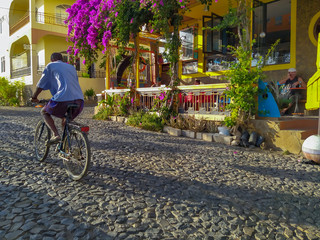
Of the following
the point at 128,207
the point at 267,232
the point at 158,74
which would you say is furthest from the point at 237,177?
the point at 158,74

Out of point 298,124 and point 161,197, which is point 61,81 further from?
point 298,124

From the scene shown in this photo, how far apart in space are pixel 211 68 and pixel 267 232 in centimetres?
849

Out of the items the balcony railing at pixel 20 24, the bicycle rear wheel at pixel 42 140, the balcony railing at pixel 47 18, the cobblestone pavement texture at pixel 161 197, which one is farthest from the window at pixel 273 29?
the balcony railing at pixel 20 24

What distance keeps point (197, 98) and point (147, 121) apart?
159cm

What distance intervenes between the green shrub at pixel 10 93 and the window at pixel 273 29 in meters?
14.0

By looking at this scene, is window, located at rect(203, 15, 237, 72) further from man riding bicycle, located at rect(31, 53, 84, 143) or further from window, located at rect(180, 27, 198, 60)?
man riding bicycle, located at rect(31, 53, 84, 143)

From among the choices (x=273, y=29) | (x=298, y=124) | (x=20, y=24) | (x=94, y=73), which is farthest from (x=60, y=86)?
(x=20, y=24)

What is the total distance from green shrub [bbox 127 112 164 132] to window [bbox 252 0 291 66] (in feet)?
13.1

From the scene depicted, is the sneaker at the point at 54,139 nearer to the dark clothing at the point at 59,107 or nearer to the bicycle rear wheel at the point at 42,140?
the bicycle rear wheel at the point at 42,140

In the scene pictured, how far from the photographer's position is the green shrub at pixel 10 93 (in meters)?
15.9

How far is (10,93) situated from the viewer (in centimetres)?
1634

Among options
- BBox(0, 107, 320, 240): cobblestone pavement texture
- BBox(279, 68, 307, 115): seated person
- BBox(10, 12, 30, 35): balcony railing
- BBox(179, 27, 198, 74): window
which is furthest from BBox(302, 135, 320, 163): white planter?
BBox(10, 12, 30, 35): balcony railing

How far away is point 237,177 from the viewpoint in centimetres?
372

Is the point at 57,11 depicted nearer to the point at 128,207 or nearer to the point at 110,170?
the point at 110,170
